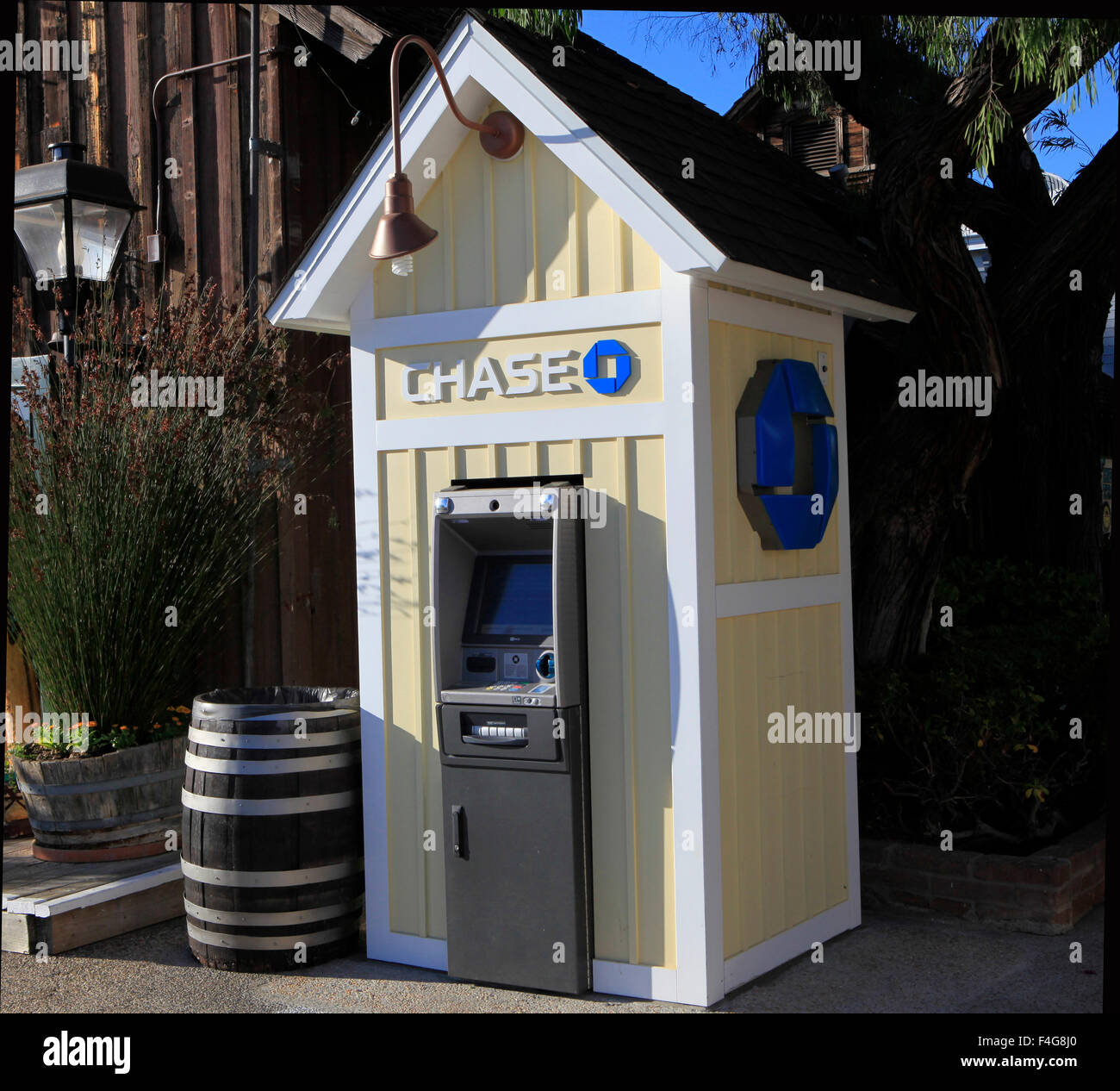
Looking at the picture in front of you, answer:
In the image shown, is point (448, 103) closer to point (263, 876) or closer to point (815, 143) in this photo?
point (263, 876)

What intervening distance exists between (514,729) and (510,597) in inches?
19.9

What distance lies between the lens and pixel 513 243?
5.14 m

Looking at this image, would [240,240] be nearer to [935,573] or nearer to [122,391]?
[122,391]

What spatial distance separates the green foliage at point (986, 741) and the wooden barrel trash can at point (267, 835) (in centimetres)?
266

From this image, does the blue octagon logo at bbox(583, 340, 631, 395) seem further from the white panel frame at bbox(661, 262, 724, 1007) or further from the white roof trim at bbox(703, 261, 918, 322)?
the white roof trim at bbox(703, 261, 918, 322)

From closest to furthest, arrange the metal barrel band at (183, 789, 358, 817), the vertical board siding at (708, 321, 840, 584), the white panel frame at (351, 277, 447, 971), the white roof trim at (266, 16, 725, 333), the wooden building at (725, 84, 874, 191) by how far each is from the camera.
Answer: the white roof trim at (266, 16, 725, 333)
the vertical board siding at (708, 321, 840, 584)
the metal barrel band at (183, 789, 358, 817)
the white panel frame at (351, 277, 447, 971)
the wooden building at (725, 84, 874, 191)

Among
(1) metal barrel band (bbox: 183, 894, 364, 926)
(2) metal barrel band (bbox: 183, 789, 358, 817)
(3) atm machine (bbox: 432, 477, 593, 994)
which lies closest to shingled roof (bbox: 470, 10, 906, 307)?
(3) atm machine (bbox: 432, 477, 593, 994)

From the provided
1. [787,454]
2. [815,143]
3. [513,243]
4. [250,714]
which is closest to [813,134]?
Result: [815,143]

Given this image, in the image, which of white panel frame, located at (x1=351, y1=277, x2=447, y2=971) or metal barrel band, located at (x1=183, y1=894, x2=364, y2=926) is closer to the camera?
metal barrel band, located at (x1=183, y1=894, x2=364, y2=926)

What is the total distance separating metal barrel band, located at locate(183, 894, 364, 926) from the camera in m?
5.17

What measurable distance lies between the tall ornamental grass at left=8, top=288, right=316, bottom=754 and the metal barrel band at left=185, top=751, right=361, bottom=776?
0.99m

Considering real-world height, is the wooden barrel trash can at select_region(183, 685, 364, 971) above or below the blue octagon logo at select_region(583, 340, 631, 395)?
below

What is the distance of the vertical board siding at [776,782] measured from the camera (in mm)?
4913
